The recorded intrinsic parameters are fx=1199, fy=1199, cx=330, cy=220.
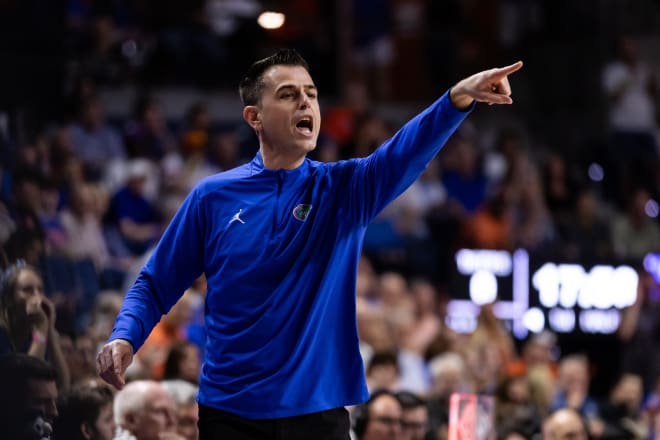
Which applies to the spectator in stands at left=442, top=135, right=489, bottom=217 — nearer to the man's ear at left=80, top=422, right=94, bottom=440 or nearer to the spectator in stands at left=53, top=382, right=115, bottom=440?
the spectator in stands at left=53, top=382, right=115, bottom=440

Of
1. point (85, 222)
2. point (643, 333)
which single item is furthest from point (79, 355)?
point (643, 333)

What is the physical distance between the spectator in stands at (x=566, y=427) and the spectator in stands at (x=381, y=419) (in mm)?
957

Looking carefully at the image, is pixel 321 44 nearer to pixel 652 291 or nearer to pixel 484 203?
pixel 484 203

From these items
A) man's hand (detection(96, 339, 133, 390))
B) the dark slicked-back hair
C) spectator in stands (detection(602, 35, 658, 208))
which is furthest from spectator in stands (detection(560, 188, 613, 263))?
man's hand (detection(96, 339, 133, 390))

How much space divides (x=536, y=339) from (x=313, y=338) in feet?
21.7

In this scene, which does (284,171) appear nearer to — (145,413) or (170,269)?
(170,269)

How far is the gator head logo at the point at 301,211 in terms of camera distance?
12.5 ft

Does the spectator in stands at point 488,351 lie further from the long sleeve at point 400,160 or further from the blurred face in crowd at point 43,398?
the long sleeve at point 400,160

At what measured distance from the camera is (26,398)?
460 cm

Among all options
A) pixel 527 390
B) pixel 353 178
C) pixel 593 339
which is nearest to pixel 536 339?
pixel 593 339

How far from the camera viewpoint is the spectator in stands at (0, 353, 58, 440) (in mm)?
4484

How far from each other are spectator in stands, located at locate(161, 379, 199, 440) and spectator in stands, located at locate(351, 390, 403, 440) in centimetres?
85

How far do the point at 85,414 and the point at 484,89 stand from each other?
231 cm

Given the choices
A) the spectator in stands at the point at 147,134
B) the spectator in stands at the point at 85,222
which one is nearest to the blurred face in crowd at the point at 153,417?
the spectator in stands at the point at 85,222
